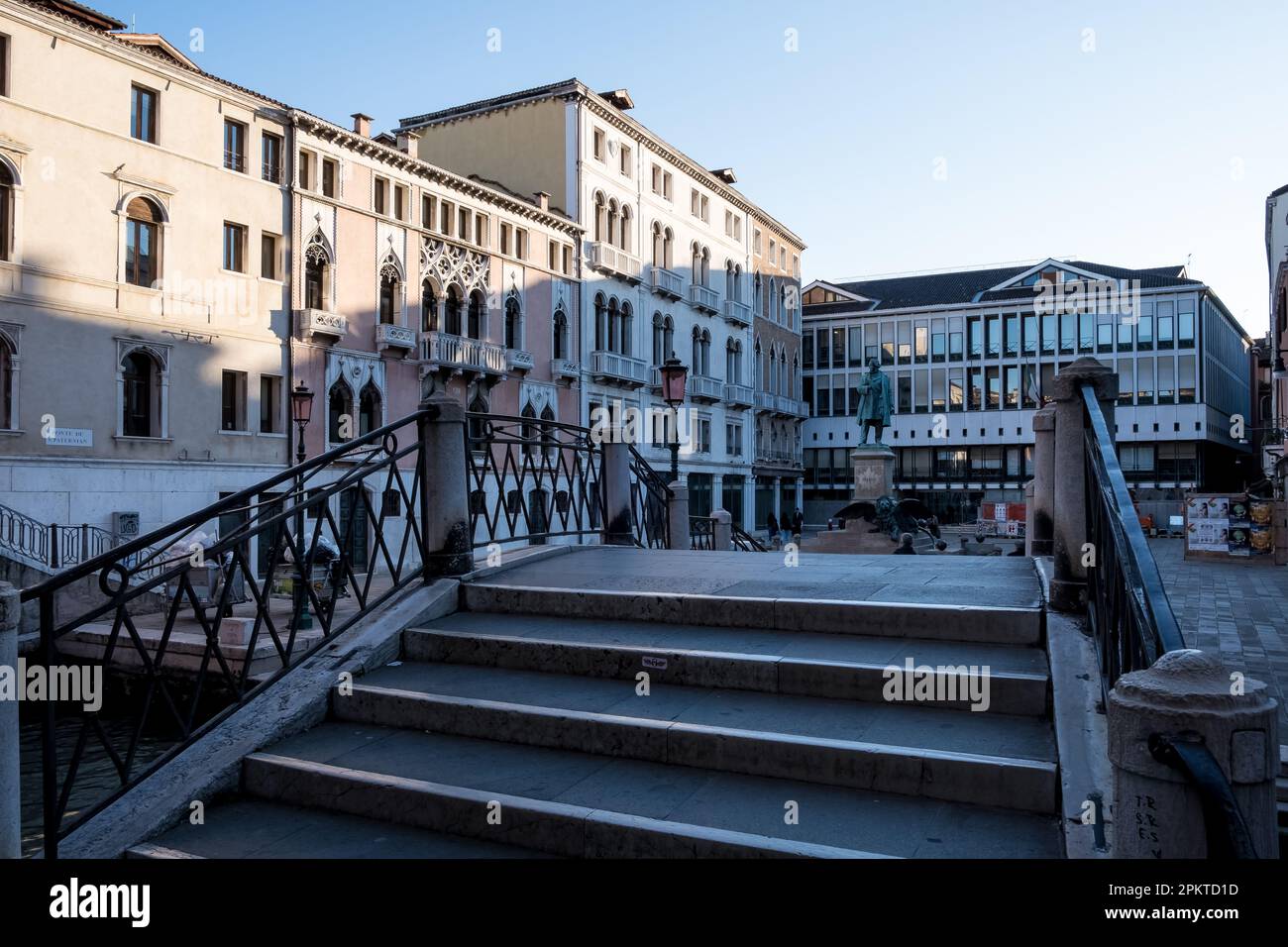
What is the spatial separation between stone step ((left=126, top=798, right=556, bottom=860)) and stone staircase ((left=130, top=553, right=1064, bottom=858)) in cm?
1

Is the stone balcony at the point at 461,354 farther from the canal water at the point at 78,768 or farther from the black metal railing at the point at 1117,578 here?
the black metal railing at the point at 1117,578

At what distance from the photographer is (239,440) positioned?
82.9 ft

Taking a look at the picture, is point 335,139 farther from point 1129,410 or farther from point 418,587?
point 1129,410

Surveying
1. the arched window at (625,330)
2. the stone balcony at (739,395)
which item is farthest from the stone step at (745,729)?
the stone balcony at (739,395)

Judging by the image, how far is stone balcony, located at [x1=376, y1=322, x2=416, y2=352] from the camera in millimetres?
28938

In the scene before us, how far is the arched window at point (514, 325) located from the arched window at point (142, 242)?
13515mm

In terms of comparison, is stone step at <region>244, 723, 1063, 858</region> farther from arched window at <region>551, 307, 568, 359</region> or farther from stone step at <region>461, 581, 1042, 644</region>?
arched window at <region>551, 307, 568, 359</region>

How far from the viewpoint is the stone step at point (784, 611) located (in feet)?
16.9

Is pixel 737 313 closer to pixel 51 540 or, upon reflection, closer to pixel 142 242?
pixel 142 242

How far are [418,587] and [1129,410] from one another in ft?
186

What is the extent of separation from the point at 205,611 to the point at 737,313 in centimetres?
4385

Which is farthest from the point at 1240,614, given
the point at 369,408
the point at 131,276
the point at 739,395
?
the point at 739,395

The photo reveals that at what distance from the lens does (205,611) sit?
9914 mm
